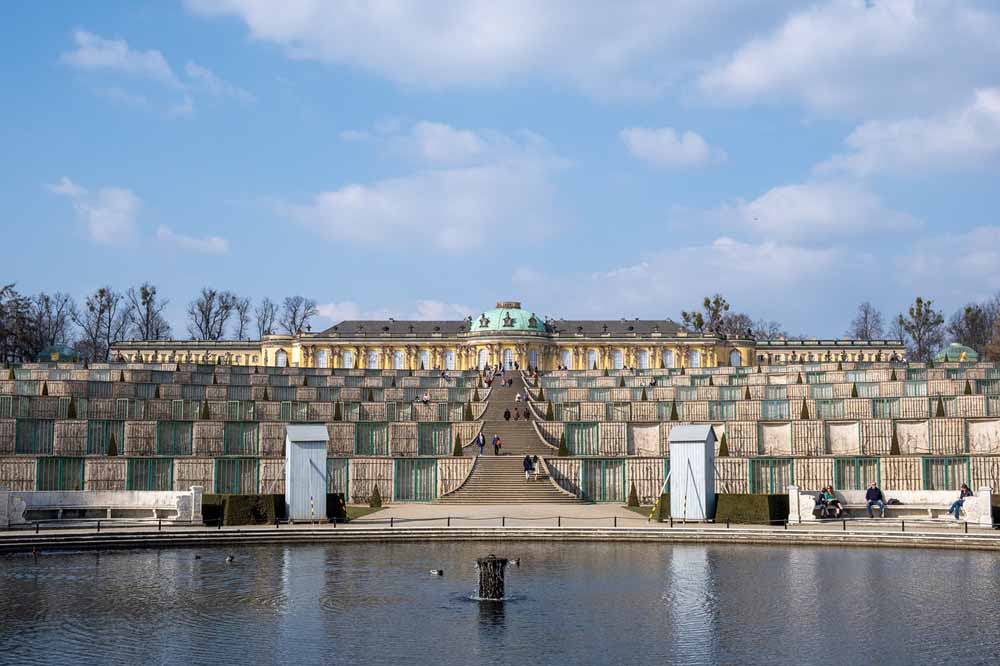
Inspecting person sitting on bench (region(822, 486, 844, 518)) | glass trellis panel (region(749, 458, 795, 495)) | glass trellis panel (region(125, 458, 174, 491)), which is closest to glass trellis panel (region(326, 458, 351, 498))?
glass trellis panel (region(125, 458, 174, 491))

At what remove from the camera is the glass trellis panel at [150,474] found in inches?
1978

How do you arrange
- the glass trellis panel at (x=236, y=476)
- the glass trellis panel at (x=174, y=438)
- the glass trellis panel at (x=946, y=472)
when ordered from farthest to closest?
the glass trellis panel at (x=174, y=438) → the glass trellis panel at (x=236, y=476) → the glass trellis panel at (x=946, y=472)

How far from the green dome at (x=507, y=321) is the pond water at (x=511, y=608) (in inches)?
5090

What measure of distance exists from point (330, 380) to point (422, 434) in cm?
2803

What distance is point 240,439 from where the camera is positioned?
57625mm

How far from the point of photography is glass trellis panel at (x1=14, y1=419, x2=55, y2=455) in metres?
54.7

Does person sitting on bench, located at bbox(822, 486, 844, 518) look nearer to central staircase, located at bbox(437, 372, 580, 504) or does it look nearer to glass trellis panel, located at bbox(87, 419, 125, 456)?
central staircase, located at bbox(437, 372, 580, 504)

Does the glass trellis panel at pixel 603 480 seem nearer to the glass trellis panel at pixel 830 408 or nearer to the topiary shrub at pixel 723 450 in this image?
the topiary shrub at pixel 723 450

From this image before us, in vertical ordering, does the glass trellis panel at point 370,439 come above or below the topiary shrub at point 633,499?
above

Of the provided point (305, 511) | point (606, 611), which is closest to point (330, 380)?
point (305, 511)

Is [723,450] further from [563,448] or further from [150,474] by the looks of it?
[150,474]

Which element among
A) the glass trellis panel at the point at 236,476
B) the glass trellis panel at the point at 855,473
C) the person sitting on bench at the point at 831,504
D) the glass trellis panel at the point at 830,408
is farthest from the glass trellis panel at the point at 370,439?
the glass trellis panel at the point at 830,408

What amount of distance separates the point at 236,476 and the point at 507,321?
113 metres

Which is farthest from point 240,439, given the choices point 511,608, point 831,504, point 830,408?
point 511,608
